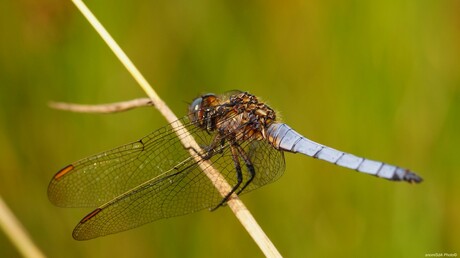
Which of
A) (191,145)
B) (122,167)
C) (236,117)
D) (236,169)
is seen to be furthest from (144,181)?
(236,117)

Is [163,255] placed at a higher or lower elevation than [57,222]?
lower

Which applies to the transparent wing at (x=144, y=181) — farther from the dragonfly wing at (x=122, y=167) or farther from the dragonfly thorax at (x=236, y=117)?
the dragonfly thorax at (x=236, y=117)

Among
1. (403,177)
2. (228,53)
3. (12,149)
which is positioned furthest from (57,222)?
(403,177)

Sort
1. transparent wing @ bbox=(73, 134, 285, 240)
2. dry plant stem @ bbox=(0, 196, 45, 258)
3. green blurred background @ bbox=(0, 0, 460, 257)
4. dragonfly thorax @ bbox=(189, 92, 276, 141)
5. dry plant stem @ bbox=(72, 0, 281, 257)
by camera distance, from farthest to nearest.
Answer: green blurred background @ bbox=(0, 0, 460, 257) < dragonfly thorax @ bbox=(189, 92, 276, 141) < transparent wing @ bbox=(73, 134, 285, 240) < dry plant stem @ bbox=(72, 0, 281, 257) < dry plant stem @ bbox=(0, 196, 45, 258)

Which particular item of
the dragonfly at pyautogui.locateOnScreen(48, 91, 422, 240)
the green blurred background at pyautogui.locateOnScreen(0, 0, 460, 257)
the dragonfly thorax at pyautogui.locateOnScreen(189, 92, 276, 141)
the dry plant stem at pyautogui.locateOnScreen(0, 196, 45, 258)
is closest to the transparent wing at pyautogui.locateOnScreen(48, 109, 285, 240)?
the dragonfly at pyautogui.locateOnScreen(48, 91, 422, 240)

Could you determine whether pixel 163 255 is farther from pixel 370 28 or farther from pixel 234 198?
pixel 370 28

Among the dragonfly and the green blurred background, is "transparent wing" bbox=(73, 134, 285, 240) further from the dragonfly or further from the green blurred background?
the green blurred background
